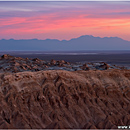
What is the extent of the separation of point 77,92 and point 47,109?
3.72 meters

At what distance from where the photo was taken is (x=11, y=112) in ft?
81.8

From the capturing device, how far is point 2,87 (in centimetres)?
2633

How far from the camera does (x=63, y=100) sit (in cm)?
2719

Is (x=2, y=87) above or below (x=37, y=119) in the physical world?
above

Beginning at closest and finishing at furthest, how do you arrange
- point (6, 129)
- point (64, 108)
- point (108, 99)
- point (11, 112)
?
1. point (6, 129)
2. point (11, 112)
3. point (64, 108)
4. point (108, 99)

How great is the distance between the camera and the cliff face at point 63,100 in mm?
24938

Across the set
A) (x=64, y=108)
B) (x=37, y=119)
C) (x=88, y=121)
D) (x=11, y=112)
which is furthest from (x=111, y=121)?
(x=11, y=112)

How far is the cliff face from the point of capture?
24.9m

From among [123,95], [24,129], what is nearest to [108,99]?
[123,95]

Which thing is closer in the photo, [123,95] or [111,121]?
[111,121]

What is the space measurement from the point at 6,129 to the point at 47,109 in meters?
4.36

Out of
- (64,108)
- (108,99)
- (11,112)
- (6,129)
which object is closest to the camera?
(6,129)

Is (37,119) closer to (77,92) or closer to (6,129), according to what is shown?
(6,129)

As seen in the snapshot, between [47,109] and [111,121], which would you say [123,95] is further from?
[47,109]
